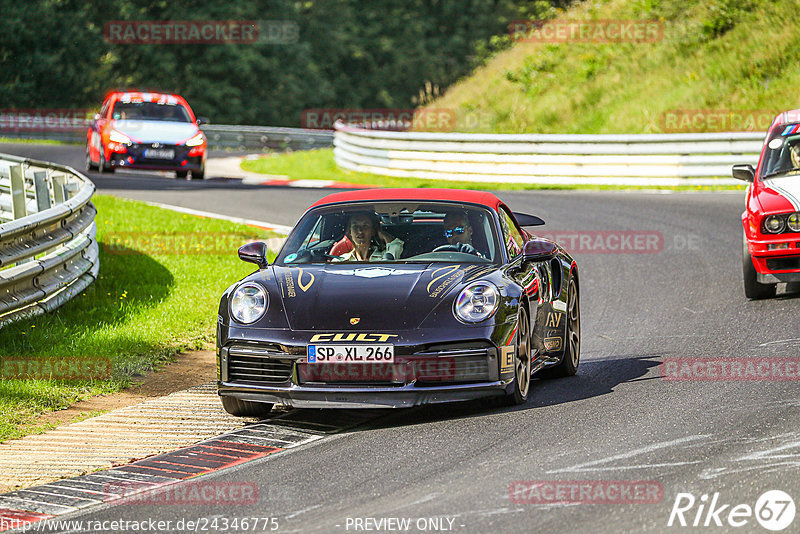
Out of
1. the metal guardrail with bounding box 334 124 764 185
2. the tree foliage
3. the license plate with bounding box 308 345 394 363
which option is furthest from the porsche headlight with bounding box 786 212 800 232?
the tree foliage

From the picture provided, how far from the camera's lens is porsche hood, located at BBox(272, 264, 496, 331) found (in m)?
6.89

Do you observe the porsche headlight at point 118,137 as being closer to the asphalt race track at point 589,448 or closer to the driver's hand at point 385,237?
the asphalt race track at point 589,448

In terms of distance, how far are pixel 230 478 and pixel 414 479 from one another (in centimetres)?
89

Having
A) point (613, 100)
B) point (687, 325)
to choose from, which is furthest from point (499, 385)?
point (613, 100)

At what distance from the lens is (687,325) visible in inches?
400

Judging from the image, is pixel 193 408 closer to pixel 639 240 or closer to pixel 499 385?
pixel 499 385

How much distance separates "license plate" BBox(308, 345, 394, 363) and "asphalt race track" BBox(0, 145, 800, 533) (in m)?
0.41

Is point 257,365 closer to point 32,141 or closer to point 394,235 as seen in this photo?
point 394,235

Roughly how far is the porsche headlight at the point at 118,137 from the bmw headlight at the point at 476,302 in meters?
18.0

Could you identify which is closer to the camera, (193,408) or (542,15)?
(193,408)

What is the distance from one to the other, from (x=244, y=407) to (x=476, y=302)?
1518 millimetres

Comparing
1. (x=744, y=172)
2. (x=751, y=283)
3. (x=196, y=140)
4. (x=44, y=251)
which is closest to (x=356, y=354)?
(x=44, y=251)

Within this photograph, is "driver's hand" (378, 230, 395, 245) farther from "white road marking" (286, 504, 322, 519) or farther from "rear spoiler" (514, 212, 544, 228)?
"white road marking" (286, 504, 322, 519)

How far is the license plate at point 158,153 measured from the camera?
78.8 ft
